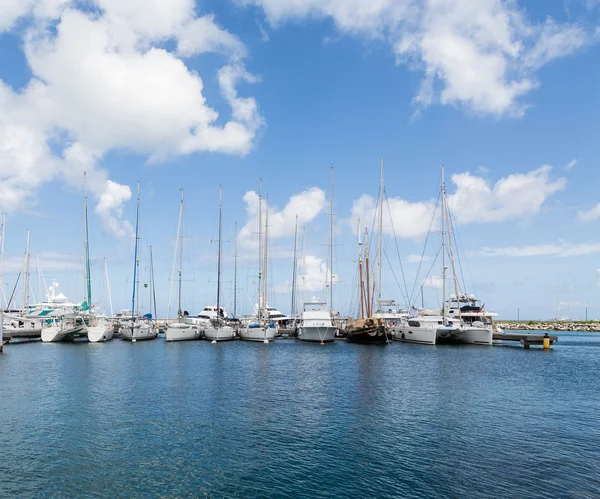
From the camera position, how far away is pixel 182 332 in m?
92.9

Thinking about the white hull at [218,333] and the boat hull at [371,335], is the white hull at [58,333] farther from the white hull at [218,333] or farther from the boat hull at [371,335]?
the boat hull at [371,335]

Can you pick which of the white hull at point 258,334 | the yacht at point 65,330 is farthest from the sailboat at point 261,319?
the yacht at point 65,330

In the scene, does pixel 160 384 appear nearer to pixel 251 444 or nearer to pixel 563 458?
pixel 251 444

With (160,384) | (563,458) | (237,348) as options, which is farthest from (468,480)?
(237,348)

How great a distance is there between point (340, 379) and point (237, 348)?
37.3 metres

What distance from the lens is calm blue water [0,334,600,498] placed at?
65.0 ft

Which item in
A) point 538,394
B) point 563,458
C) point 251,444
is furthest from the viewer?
point 538,394

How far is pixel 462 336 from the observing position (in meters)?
86.8

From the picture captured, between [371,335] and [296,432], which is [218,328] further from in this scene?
[296,432]

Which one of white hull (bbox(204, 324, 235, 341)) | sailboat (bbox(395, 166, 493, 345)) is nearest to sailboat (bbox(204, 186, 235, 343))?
white hull (bbox(204, 324, 235, 341))

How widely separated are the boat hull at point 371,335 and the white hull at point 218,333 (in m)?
27.2

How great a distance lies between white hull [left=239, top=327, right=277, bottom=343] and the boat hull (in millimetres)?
18186

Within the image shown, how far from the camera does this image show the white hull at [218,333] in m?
92.8

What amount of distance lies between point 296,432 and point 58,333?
7505 cm
